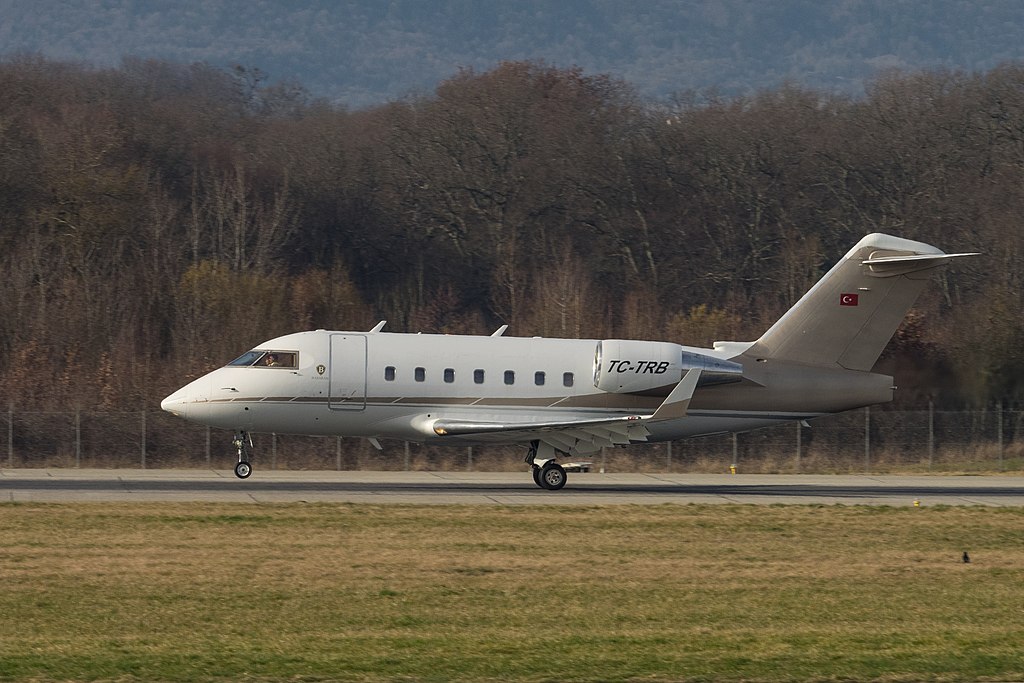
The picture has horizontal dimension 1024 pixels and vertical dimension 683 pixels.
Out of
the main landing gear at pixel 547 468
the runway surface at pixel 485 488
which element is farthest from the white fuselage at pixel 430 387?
the runway surface at pixel 485 488

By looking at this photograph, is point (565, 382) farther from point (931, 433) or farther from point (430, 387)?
point (931, 433)

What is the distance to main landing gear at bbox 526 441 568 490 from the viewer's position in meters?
34.3

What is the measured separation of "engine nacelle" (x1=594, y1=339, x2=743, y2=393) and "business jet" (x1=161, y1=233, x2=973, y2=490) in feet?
0.08

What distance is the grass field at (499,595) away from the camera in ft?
48.2

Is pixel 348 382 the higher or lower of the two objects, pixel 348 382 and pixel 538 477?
the higher

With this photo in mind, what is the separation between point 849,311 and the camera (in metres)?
35.3

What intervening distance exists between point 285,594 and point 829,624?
259 inches

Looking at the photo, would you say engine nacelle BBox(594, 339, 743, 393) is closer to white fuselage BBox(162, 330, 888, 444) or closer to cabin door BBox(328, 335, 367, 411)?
white fuselage BBox(162, 330, 888, 444)

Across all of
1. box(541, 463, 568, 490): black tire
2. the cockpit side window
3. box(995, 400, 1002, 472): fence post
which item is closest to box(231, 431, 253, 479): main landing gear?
the cockpit side window

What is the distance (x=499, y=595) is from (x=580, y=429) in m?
15.0

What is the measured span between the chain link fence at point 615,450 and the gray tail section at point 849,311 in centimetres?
492

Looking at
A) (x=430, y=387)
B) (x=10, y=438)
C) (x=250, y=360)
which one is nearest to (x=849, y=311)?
(x=430, y=387)

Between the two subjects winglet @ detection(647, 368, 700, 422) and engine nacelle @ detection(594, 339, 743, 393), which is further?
engine nacelle @ detection(594, 339, 743, 393)

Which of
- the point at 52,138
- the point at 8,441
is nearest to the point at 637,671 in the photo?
the point at 8,441
